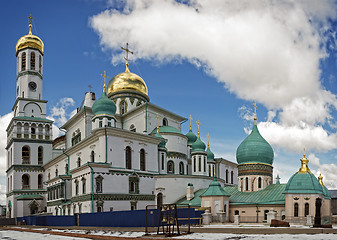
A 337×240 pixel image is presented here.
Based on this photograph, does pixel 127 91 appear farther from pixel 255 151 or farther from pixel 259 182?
pixel 259 182

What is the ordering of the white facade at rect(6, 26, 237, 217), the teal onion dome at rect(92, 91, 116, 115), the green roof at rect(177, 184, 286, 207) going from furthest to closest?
the teal onion dome at rect(92, 91, 116, 115) < the white facade at rect(6, 26, 237, 217) < the green roof at rect(177, 184, 286, 207)

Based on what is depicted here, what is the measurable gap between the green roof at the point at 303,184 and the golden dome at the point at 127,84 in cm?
2933

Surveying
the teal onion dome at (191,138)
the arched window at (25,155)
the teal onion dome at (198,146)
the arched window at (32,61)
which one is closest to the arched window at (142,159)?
the teal onion dome at (198,146)

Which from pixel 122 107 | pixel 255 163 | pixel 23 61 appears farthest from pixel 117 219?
pixel 23 61

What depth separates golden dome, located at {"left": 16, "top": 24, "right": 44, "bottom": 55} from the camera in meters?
59.6

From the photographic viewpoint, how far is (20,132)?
5831 centimetres

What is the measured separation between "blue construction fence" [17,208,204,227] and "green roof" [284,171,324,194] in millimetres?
8247

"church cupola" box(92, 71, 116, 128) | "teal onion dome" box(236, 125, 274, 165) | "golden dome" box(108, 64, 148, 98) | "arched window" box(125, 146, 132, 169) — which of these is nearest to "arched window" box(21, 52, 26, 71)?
"golden dome" box(108, 64, 148, 98)

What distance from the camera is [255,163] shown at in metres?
39.6

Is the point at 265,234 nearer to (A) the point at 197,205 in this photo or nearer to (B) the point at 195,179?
(A) the point at 197,205

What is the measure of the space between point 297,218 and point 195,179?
16.9 metres

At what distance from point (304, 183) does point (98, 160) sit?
20.9 metres

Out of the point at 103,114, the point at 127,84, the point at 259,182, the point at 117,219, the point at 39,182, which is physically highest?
the point at 127,84

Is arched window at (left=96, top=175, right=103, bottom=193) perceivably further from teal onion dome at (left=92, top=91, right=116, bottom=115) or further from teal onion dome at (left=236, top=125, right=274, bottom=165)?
teal onion dome at (left=236, top=125, right=274, bottom=165)
